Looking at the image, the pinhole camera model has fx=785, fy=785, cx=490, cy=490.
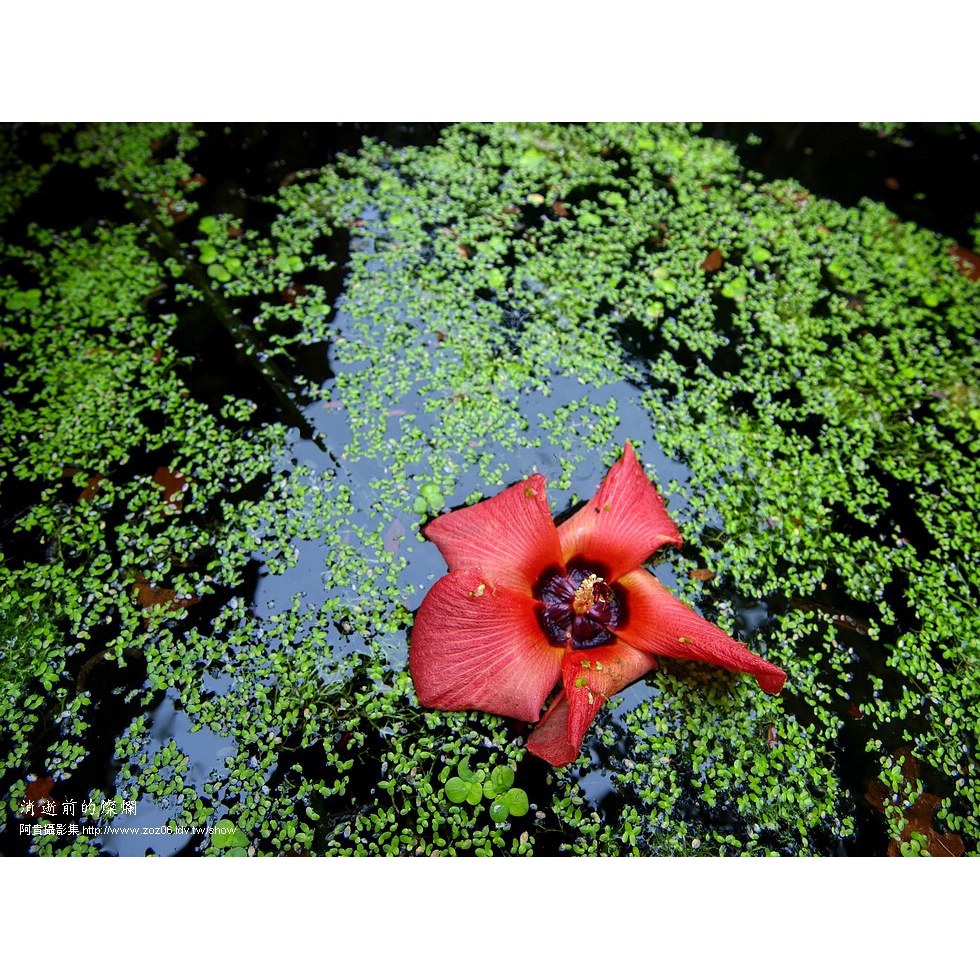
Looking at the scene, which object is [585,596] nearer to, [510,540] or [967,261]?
[510,540]

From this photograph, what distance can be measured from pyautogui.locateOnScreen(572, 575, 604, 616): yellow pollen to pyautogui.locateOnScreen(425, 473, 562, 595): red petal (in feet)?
0.43

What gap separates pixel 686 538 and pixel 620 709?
1.86ft

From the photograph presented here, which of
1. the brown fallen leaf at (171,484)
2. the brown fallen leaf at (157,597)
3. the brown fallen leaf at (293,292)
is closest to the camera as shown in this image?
the brown fallen leaf at (157,597)

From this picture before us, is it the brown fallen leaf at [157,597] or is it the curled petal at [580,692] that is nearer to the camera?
the curled petal at [580,692]

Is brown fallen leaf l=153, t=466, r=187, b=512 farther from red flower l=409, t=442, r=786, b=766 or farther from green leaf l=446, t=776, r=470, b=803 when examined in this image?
green leaf l=446, t=776, r=470, b=803

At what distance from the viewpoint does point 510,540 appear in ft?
6.57

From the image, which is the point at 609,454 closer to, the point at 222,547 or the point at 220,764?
the point at 222,547

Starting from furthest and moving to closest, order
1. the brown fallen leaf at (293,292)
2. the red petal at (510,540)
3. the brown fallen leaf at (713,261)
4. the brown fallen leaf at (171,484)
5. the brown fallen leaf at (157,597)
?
the brown fallen leaf at (713,261) < the brown fallen leaf at (293,292) < the brown fallen leaf at (171,484) < the brown fallen leaf at (157,597) < the red petal at (510,540)

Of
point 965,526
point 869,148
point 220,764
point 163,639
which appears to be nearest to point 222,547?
point 163,639

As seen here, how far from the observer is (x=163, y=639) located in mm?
2072

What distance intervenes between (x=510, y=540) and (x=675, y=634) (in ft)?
1.53

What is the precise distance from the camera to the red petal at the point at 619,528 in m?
2.03

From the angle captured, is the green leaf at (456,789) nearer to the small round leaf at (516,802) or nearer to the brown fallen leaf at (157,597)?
the small round leaf at (516,802)

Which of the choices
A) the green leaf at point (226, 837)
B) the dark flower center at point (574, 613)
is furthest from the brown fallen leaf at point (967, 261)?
the green leaf at point (226, 837)
